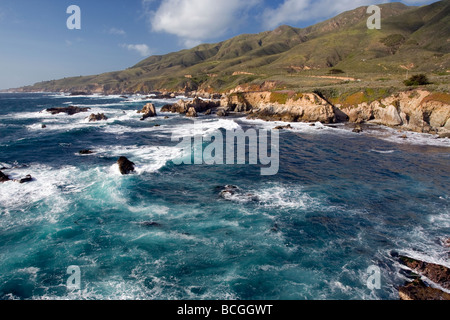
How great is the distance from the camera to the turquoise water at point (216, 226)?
12.6 m

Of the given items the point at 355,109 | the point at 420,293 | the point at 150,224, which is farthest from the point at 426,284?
the point at 355,109

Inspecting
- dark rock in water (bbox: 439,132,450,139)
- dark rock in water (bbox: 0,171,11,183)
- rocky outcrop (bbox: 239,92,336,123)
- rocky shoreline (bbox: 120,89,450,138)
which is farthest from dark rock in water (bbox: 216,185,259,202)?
rocky outcrop (bbox: 239,92,336,123)

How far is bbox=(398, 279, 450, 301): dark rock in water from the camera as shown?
11266 mm

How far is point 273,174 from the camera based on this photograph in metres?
27.8

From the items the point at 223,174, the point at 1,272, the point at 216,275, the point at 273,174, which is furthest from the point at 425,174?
the point at 1,272

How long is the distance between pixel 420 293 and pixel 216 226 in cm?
1151

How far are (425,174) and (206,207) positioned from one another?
2477 centimetres

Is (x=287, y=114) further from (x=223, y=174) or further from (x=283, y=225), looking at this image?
(x=283, y=225)

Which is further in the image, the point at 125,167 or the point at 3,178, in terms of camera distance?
the point at 125,167
